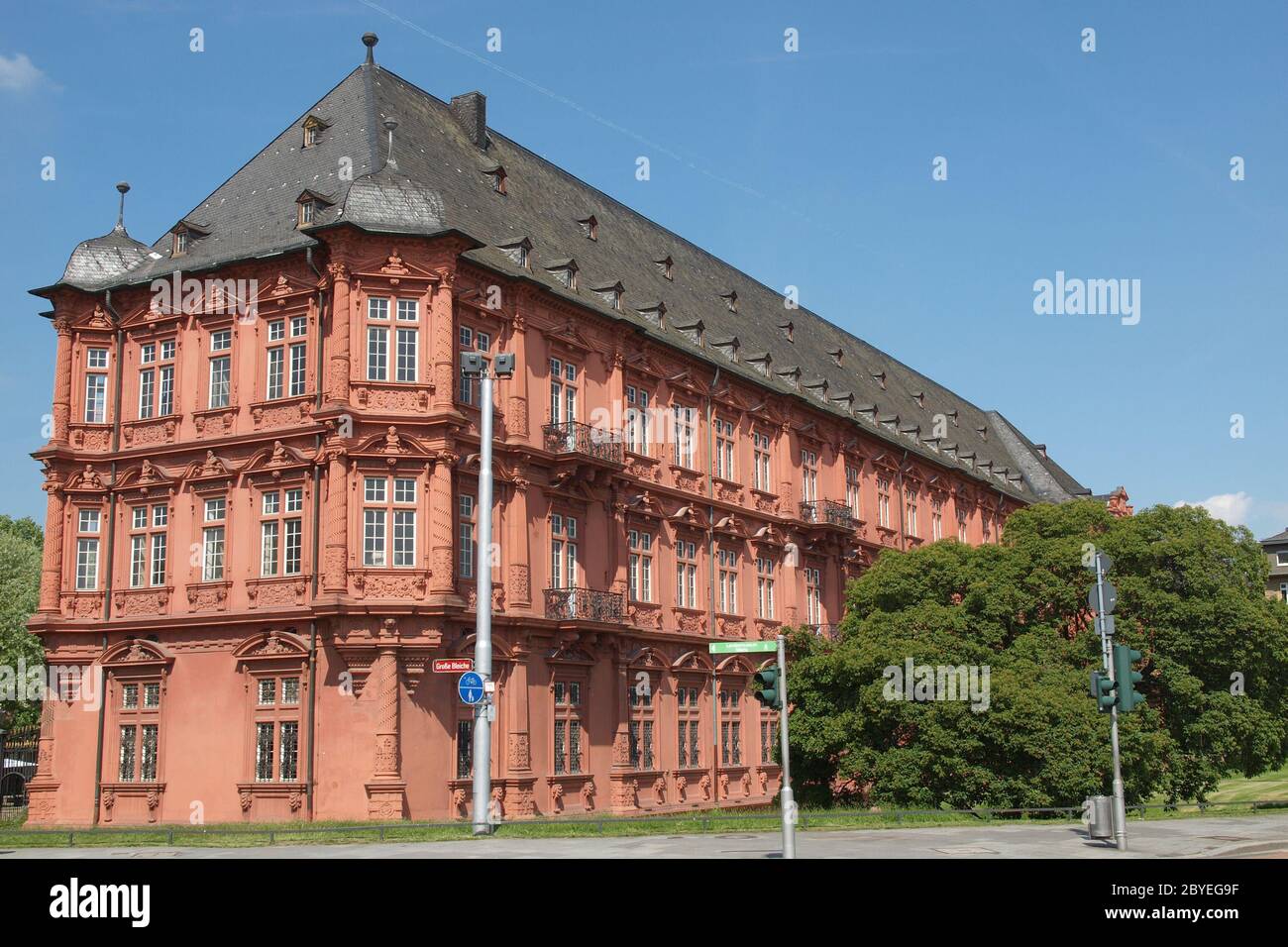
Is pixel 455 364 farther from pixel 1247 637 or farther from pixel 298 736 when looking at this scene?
pixel 1247 637

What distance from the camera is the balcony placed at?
1527 inches

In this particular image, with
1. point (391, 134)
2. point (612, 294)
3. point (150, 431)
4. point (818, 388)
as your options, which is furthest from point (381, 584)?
point (818, 388)

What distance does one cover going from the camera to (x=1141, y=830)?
29422 millimetres

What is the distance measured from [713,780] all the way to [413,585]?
642 inches

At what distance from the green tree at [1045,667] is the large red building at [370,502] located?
20.2 feet

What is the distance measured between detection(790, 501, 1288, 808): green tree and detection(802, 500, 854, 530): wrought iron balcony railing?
294 inches

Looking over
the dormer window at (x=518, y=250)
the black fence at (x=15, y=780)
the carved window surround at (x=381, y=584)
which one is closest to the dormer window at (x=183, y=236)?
the dormer window at (x=518, y=250)

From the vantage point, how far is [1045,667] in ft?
135

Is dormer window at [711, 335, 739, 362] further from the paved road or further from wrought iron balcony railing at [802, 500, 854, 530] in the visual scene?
the paved road

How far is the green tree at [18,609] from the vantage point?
201ft

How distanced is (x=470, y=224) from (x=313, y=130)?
5.74m

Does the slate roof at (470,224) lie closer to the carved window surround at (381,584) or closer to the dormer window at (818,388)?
the dormer window at (818,388)

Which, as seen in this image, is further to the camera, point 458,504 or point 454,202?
point 454,202
